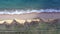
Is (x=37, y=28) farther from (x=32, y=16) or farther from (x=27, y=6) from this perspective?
(x=27, y=6)

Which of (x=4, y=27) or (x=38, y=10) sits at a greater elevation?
(x=38, y=10)

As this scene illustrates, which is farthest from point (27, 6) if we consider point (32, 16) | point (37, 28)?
point (37, 28)

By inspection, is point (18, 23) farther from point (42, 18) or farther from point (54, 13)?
point (54, 13)

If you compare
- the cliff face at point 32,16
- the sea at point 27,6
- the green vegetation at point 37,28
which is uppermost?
the sea at point 27,6

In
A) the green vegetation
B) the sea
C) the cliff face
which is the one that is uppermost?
the sea

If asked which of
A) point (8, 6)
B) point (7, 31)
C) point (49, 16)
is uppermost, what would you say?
point (8, 6)

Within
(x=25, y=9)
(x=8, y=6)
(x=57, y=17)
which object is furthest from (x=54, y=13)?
(x=8, y=6)

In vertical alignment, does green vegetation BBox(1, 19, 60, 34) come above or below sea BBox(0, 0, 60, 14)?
below

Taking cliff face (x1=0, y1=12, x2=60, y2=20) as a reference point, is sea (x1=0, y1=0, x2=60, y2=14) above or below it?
above
